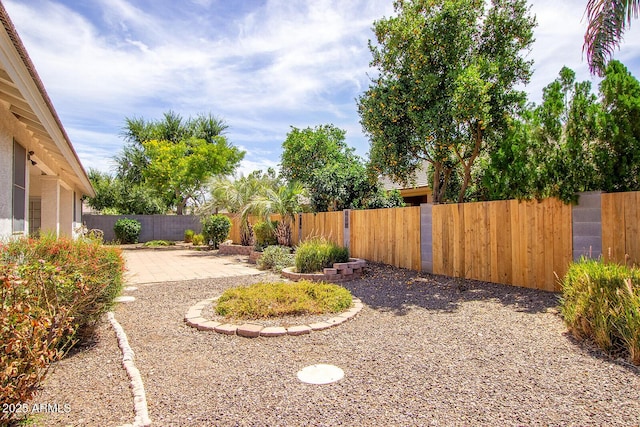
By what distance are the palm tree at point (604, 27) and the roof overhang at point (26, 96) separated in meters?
7.65

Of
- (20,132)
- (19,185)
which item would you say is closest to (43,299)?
A: (19,185)

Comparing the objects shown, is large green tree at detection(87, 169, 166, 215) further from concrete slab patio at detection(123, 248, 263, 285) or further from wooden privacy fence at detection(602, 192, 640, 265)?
wooden privacy fence at detection(602, 192, 640, 265)

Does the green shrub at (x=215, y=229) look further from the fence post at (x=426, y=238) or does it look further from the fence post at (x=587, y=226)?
the fence post at (x=587, y=226)

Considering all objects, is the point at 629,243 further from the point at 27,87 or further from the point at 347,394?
the point at 27,87

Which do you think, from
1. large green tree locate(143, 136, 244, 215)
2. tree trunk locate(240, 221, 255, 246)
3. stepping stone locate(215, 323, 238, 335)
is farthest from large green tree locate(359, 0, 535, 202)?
large green tree locate(143, 136, 244, 215)

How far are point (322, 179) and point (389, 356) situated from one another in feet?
32.4

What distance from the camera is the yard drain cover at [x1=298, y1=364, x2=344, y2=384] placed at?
10.4 ft

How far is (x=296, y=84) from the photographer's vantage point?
11703 millimetres

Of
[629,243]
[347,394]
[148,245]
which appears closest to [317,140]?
[148,245]

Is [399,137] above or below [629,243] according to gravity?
above

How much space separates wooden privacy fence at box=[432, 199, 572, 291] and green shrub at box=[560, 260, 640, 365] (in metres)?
1.72

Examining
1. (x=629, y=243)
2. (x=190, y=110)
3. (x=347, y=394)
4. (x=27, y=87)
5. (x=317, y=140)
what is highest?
(x=190, y=110)

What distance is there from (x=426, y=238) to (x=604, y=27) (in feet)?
15.4

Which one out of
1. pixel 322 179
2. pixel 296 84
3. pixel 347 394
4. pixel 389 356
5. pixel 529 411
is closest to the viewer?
pixel 529 411
